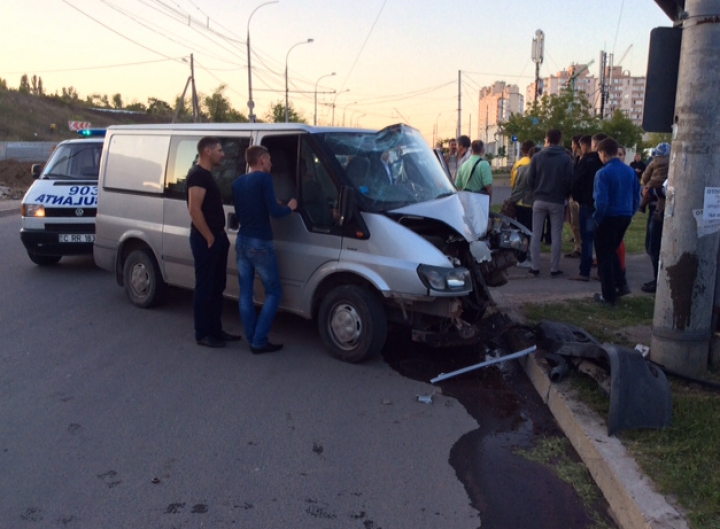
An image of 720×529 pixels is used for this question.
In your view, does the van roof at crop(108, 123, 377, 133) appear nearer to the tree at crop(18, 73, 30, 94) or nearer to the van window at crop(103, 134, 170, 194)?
the van window at crop(103, 134, 170, 194)

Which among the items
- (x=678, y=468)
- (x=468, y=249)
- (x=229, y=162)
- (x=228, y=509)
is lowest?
(x=228, y=509)

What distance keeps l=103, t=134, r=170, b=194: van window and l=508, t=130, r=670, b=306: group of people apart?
16.1 ft

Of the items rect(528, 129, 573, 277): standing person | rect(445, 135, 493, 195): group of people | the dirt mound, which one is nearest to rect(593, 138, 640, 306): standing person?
rect(528, 129, 573, 277): standing person

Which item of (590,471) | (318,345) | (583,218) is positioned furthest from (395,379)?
(583,218)

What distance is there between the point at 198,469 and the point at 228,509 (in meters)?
0.54

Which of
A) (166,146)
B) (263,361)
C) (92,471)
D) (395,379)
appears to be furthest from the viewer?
(166,146)

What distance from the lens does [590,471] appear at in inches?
164

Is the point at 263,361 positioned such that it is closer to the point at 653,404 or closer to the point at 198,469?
the point at 198,469

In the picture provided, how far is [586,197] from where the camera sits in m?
9.39

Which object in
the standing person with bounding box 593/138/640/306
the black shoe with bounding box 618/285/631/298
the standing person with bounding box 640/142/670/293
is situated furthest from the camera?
the standing person with bounding box 640/142/670/293

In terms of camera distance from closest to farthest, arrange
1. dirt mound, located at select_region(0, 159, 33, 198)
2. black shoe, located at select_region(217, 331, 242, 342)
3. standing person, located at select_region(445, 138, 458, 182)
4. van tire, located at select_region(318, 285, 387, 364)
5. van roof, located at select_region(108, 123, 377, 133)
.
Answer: van tire, located at select_region(318, 285, 387, 364) → van roof, located at select_region(108, 123, 377, 133) → black shoe, located at select_region(217, 331, 242, 342) → standing person, located at select_region(445, 138, 458, 182) → dirt mound, located at select_region(0, 159, 33, 198)

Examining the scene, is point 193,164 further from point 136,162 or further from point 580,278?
point 580,278

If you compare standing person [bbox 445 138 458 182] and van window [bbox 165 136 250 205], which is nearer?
van window [bbox 165 136 250 205]

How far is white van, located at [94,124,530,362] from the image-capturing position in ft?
19.0
